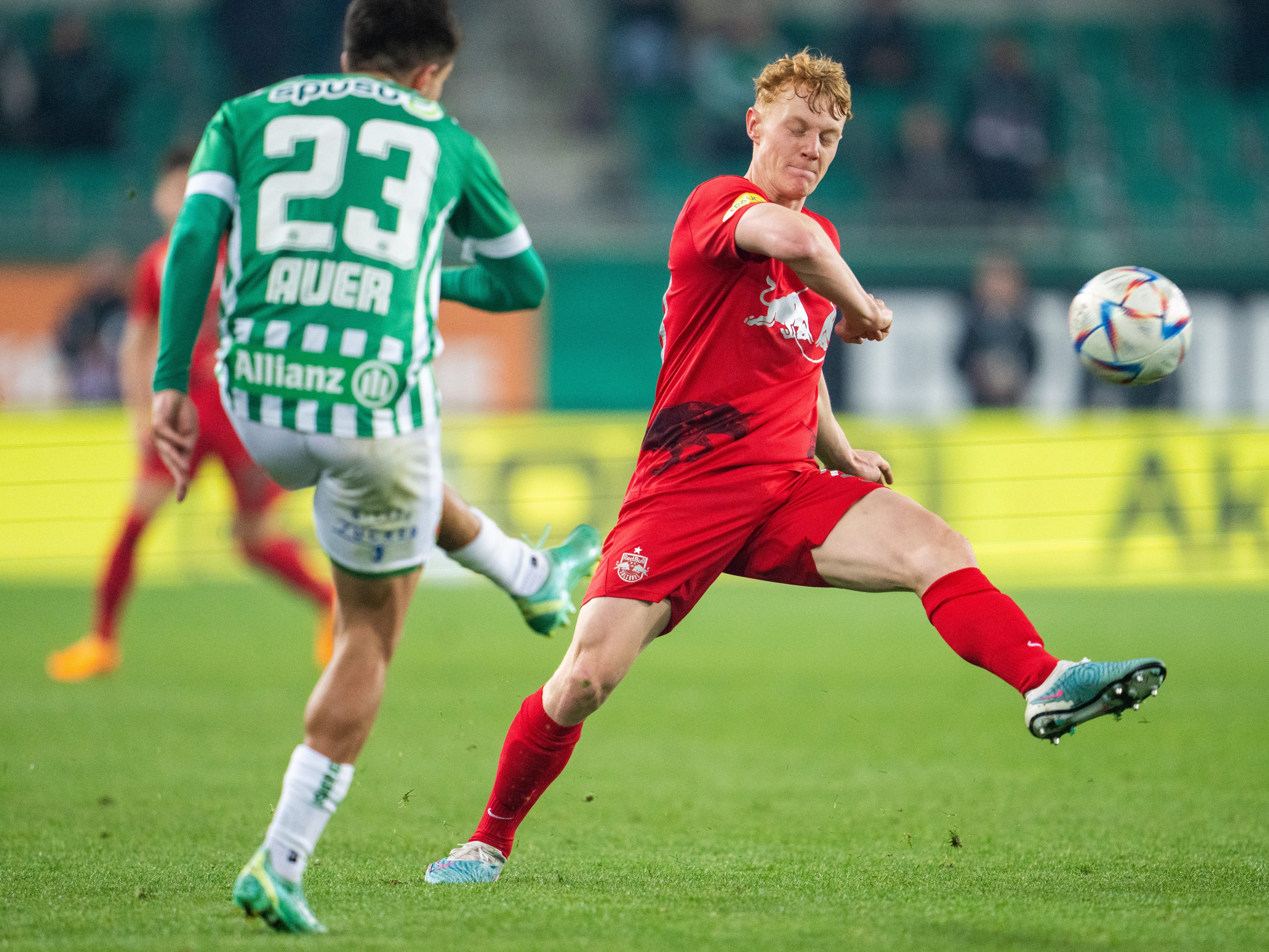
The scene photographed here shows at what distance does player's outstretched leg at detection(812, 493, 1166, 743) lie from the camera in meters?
3.55

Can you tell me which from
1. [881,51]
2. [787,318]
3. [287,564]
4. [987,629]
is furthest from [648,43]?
[987,629]

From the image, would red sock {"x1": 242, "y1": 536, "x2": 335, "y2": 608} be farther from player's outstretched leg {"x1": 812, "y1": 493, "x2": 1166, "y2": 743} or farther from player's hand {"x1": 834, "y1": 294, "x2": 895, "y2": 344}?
player's hand {"x1": 834, "y1": 294, "x2": 895, "y2": 344}

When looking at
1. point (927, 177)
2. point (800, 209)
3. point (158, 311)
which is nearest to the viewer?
point (800, 209)

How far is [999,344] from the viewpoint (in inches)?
578

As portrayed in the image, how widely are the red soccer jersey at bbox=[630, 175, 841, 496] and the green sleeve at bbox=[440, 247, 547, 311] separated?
55 centimetres

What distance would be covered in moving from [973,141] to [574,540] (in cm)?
1420

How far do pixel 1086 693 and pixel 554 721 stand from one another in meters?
1.46

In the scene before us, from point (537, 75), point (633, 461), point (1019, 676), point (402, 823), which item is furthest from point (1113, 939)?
point (537, 75)

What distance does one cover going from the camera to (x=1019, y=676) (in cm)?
377

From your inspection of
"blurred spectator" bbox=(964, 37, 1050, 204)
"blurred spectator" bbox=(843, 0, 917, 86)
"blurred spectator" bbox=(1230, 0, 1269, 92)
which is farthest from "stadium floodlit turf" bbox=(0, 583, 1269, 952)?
"blurred spectator" bbox=(1230, 0, 1269, 92)

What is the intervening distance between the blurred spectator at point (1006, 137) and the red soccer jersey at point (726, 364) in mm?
13965

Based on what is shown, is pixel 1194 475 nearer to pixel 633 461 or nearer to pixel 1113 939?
pixel 633 461

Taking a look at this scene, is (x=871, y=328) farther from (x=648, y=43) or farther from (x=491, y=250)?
(x=648, y=43)

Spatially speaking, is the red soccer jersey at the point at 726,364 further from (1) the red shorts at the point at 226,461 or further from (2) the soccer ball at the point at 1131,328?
(1) the red shorts at the point at 226,461
